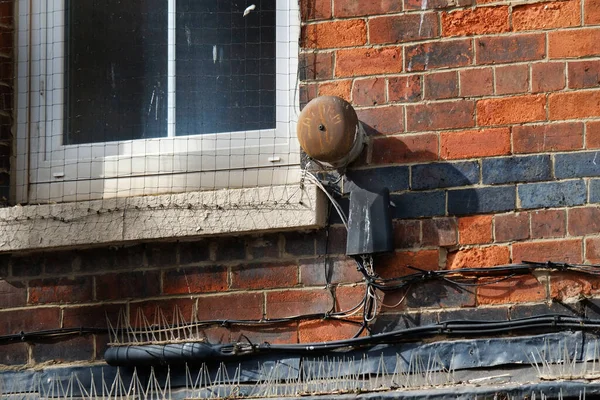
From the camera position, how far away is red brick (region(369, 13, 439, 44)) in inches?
203

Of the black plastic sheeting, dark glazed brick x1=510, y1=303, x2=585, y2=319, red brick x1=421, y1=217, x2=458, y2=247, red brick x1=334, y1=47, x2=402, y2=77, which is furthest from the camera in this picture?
red brick x1=334, y1=47, x2=402, y2=77

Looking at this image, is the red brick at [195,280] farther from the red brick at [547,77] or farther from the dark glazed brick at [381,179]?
the red brick at [547,77]

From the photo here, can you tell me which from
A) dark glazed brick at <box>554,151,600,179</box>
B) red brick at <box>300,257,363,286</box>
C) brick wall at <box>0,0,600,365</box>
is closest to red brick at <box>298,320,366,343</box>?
brick wall at <box>0,0,600,365</box>

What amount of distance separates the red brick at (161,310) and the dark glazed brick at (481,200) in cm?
116

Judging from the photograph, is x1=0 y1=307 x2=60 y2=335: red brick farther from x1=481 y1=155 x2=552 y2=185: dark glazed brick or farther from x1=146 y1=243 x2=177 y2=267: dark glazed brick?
x1=481 y1=155 x2=552 y2=185: dark glazed brick

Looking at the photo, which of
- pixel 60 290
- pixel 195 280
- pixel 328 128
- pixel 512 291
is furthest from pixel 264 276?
pixel 512 291

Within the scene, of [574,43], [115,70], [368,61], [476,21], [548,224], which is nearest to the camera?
[548,224]

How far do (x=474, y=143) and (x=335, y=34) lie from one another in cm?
76

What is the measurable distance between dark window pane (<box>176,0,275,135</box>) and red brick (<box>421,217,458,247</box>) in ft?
2.86

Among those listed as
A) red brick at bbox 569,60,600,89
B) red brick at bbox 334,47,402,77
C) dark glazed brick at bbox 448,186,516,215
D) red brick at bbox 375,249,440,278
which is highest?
red brick at bbox 334,47,402,77

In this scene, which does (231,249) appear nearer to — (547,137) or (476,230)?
(476,230)

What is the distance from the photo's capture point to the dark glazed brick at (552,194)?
490cm

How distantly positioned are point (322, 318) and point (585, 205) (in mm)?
1133

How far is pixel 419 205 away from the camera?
506 centimetres
